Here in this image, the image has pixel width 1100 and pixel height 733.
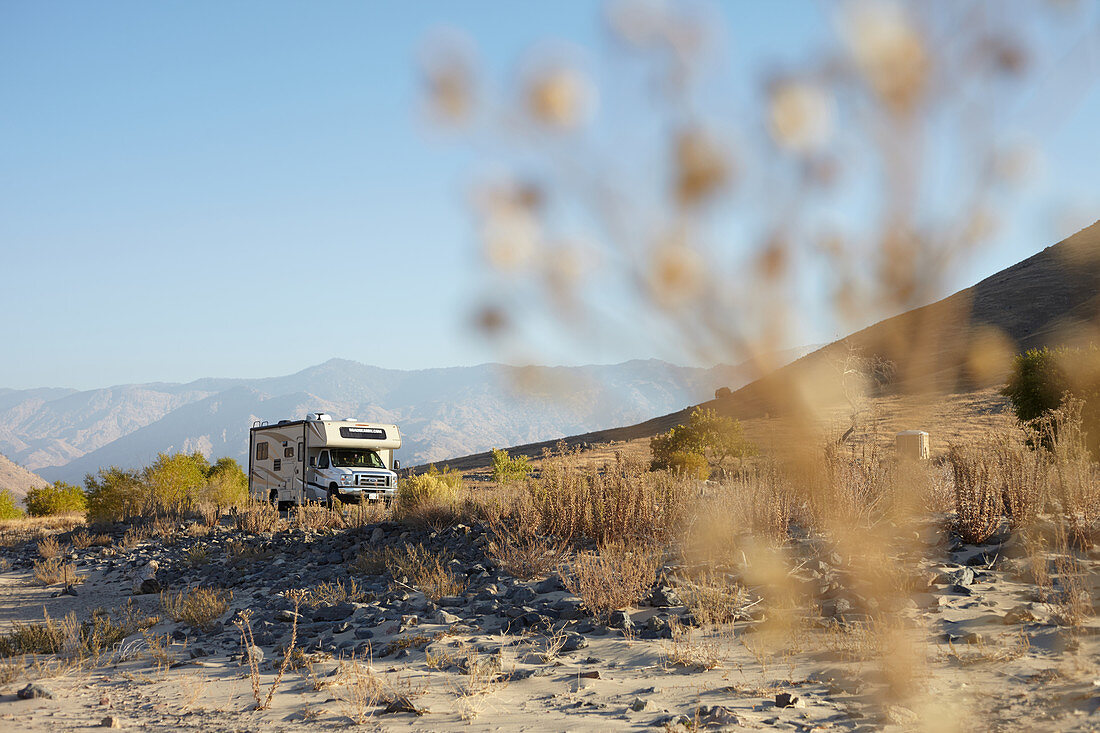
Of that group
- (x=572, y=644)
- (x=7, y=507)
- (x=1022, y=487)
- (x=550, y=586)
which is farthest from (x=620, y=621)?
(x=7, y=507)

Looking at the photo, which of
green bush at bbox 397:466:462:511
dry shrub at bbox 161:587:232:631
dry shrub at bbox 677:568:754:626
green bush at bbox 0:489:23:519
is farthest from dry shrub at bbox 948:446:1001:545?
green bush at bbox 0:489:23:519

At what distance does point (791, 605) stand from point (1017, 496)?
3.64m

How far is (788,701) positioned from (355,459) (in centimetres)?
1917

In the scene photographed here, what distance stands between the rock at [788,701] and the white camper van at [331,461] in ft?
55.8

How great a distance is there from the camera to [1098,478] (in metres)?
8.63

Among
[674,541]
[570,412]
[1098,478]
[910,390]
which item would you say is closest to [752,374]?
[910,390]

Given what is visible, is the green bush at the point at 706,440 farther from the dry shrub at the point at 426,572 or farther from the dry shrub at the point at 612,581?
the dry shrub at the point at 612,581

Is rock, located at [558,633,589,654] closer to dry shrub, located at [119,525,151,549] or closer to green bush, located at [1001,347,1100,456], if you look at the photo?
dry shrub, located at [119,525,151,549]

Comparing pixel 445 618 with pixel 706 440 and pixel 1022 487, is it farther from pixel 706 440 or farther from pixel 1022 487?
pixel 706 440

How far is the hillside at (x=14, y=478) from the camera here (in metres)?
139

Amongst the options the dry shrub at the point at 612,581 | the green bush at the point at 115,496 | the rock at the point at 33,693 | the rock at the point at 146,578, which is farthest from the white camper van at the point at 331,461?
the rock at the point at 33,693

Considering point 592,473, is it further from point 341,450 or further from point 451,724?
point 341,450

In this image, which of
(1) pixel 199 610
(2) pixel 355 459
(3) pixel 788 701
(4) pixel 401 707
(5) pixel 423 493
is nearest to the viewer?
(3) pixel 788 701

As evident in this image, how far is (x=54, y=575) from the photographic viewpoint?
484 inches
